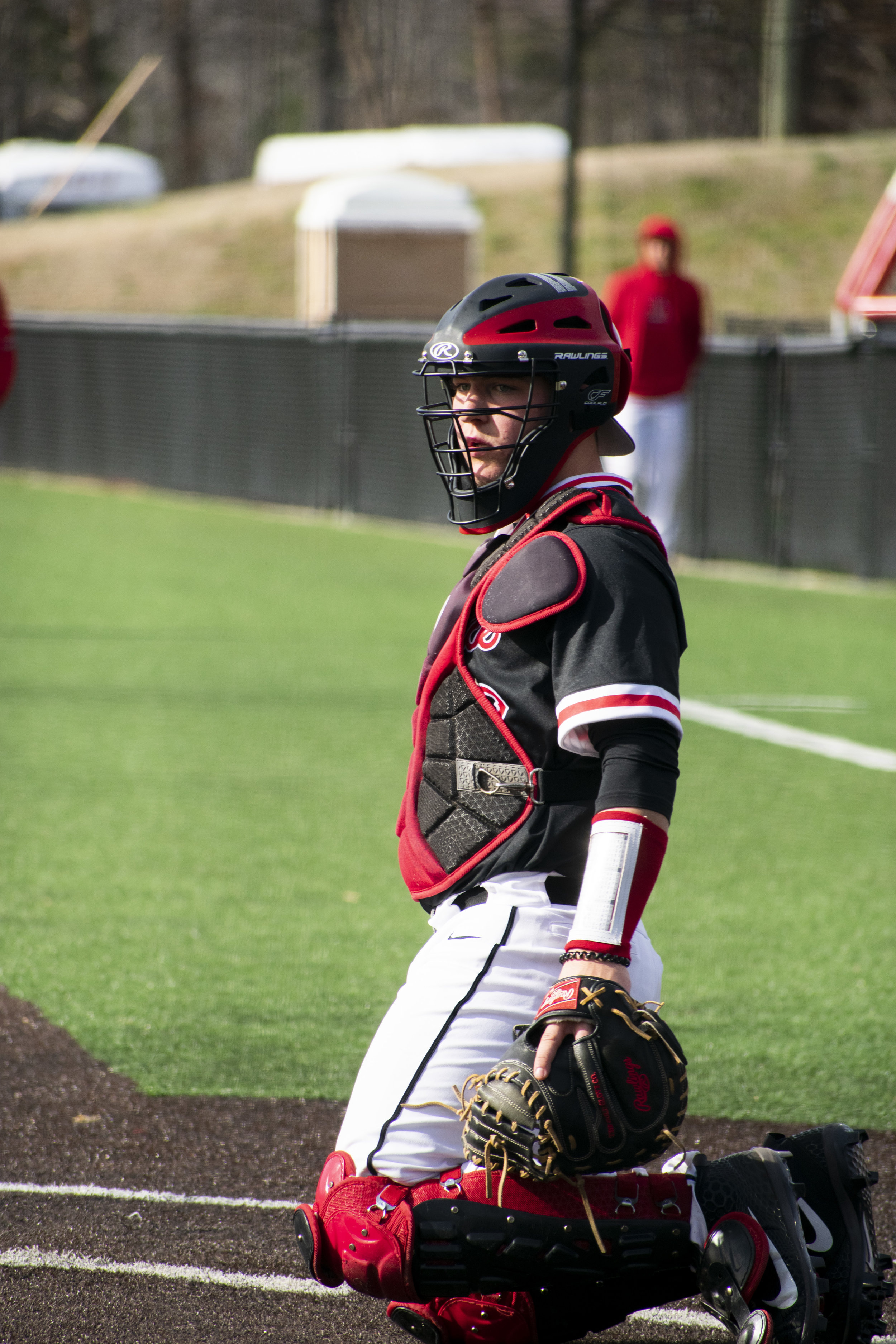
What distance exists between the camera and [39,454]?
24.5 m

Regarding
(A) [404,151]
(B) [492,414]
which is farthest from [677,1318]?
(A) [404,151]

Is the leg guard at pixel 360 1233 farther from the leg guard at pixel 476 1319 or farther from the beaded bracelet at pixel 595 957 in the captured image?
the beaded bracelet at pixel 595 957

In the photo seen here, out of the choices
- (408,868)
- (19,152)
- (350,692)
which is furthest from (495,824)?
(19,152)

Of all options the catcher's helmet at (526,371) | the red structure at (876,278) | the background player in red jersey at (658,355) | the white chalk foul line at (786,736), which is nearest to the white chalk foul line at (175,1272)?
the catcher's helmet at (526,371)

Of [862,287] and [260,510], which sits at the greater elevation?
[862,287]

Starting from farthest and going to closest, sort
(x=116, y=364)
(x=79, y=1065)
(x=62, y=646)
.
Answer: (x=116, y=364)
(x=62, y=646)
(x=79, y=1065)

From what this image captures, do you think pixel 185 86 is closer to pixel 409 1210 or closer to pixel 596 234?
pixel 596 234

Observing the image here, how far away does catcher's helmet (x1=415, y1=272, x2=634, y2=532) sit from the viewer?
3.02 m

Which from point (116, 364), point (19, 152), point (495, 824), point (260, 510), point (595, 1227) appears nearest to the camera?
point (595, 1227)

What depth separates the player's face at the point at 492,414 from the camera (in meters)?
3.04

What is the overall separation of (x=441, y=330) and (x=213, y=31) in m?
64.9

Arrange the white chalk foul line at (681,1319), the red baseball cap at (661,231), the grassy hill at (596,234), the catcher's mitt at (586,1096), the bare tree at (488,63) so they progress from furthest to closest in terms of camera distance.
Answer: the bare tree at (488,63)
the grassy hill at (596,234)
the red baseball cap at (661,231)
the white chalk foul line at (681,1319)
the catcher's mitt at (586,1096)

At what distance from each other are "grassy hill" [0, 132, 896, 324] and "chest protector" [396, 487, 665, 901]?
1287 inches

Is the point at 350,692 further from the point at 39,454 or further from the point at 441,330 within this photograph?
the point at 39,454
